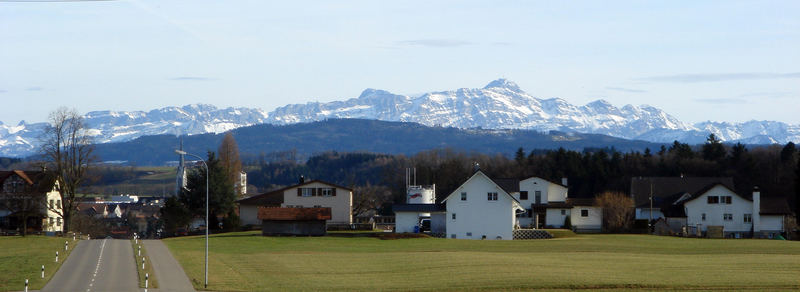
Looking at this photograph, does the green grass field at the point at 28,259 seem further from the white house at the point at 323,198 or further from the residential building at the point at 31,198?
the white house at the point at 323,198

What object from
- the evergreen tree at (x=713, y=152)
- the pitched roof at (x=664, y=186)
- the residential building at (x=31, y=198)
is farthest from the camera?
the evergreen tree at (x=713, y=152)

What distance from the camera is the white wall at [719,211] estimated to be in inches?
3947

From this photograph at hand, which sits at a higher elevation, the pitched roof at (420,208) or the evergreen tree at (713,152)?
the evergreen tree at (713,152)

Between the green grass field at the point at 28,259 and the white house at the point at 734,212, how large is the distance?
200 ft

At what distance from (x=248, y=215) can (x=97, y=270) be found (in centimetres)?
4711

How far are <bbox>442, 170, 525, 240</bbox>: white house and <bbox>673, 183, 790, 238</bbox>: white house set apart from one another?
935 inches

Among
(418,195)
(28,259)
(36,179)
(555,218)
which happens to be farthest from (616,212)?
(28,259)

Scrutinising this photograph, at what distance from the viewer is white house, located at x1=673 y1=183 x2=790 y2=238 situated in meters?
99.2

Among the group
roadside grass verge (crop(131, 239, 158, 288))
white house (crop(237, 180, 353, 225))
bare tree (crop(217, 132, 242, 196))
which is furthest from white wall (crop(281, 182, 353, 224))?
bare tree (crop(217, 132, 242, 196))

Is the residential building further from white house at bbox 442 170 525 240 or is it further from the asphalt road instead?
white house at bbox 442 170 525 240

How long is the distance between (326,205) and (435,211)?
14.1 metres

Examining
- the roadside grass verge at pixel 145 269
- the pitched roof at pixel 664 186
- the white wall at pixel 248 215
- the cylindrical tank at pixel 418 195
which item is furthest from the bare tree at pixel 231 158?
the roadside grass verge at pixel 145 269

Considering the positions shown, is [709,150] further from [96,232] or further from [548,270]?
[548,270]

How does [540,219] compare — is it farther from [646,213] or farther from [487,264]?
[487,264]
